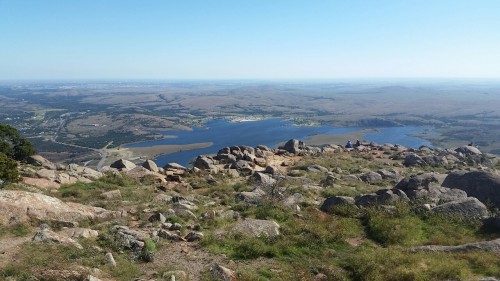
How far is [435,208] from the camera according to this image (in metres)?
19.2

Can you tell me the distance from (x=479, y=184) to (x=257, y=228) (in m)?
14.6

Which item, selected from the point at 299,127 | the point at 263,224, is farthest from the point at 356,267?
the point at 299,127

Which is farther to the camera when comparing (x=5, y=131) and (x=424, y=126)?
(x=424, y=126)

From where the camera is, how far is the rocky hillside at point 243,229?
12312 mm

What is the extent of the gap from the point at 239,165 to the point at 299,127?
15181cm

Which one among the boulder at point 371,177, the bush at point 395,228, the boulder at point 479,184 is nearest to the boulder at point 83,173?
the bush at point 395,228

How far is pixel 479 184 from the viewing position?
22.7 meters

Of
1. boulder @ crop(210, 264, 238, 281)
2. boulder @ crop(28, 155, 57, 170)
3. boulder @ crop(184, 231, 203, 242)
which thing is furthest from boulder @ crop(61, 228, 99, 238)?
boulder @ crop(28, 155, 57, 170)

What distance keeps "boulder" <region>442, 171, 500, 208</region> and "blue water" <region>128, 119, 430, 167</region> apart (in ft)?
307

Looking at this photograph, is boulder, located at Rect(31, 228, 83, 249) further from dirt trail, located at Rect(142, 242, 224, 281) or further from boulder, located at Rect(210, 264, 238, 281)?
boulder, located at Rect(210, 264, 238, 281)

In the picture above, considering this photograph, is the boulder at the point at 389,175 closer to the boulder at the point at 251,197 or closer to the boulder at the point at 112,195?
the boulder at the point at 251,197

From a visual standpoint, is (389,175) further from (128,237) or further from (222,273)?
(128,237)

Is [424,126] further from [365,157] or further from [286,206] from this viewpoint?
[286,206]

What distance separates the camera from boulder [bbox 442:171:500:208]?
21609mm
